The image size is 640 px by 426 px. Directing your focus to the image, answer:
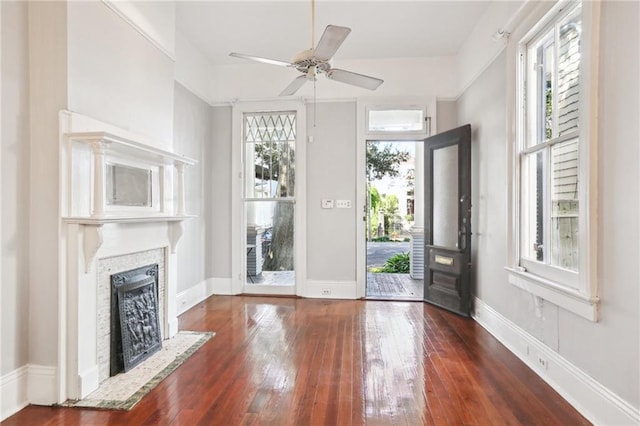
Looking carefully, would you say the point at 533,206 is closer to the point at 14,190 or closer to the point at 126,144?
the point at 126,144

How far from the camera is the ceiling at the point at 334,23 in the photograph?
335cm

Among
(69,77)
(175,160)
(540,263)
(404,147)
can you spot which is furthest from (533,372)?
(404,147)

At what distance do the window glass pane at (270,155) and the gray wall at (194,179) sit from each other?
564mm

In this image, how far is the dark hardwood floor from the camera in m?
1.91

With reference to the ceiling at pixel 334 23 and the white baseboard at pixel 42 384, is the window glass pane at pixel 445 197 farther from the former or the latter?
the white baseboard at pixel 42 384

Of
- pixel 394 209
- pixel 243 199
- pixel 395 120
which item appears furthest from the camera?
pixel 394 209

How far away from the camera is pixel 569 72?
219 cm

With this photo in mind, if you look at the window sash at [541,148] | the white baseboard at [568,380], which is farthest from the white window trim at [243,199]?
the window sash at [541,148]

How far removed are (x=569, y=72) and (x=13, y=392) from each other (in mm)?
3923

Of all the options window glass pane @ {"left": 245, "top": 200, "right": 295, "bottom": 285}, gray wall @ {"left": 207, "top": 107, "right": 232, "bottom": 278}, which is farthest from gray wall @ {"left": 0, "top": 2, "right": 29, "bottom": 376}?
window glass pane @ {"left": 245, "top": 200, "right": 295, "bottom": 285}

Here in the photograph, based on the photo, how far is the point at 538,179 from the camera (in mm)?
2613

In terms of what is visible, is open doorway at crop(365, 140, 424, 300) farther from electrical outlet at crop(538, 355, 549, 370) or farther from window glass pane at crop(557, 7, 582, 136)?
window glass pane at crop(557, 7, 582, 136)

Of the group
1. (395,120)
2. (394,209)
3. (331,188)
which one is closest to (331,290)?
(331,188)

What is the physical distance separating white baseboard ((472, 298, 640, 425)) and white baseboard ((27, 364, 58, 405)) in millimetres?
3099
